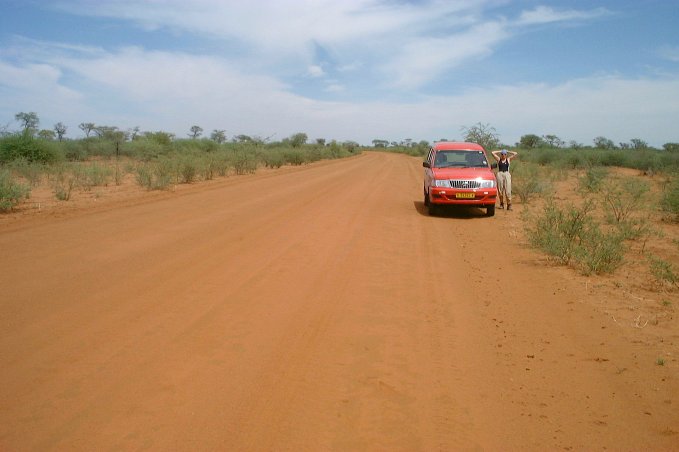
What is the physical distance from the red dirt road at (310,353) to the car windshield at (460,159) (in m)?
5.65

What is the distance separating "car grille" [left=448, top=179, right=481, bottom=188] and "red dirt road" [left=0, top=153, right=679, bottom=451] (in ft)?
14.1

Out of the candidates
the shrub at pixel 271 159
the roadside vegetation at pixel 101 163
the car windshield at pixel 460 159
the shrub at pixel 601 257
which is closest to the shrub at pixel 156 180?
the roadside vegetation at pixel 101 163

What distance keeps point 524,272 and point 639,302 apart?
1.76 meters

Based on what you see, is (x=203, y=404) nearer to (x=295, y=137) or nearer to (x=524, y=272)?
(x=524, y=272)

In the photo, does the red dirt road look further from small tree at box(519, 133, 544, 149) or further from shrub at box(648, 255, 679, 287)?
small tree at box(519, 133, 544, 149)

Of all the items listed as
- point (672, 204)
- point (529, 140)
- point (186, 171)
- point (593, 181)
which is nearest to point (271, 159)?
point (186, 171)

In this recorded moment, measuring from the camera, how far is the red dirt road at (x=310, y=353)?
344 cm

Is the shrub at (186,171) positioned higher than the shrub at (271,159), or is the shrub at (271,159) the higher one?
the shrub at (271,159)

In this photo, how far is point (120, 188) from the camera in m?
20.1

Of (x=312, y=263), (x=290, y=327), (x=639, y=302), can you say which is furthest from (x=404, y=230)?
(x=290, y=327)

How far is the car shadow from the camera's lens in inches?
546

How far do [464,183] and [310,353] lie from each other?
955 cm

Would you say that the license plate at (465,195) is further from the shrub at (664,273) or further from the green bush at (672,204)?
the shrub at (664,273)

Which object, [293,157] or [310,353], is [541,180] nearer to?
[310,353]
